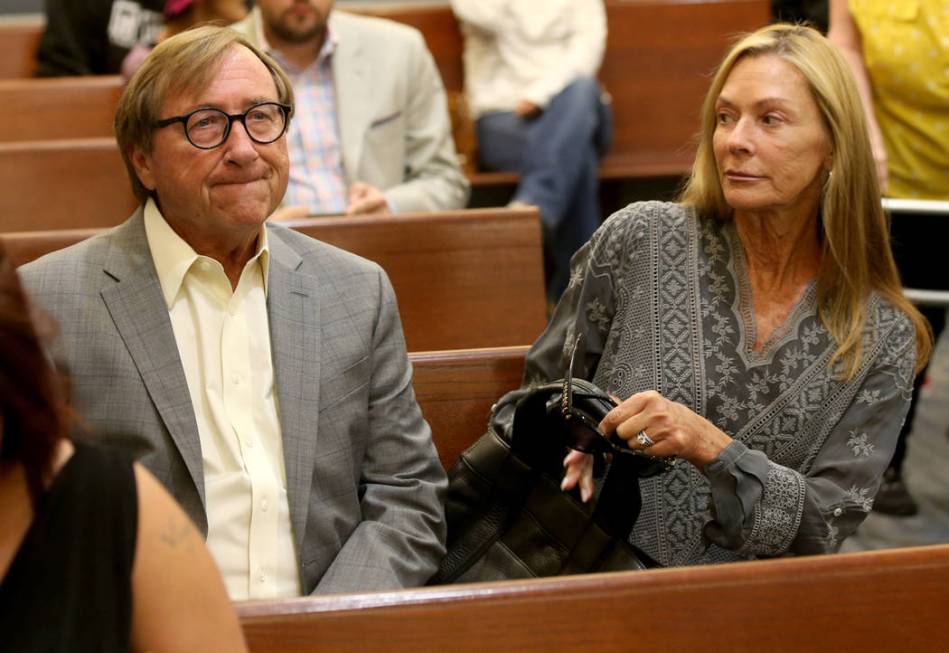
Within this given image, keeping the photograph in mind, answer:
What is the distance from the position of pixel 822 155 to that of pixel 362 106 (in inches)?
50.2

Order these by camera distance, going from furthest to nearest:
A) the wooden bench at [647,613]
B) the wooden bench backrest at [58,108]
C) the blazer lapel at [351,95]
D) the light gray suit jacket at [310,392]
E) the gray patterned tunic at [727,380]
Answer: the wooden bench backrest at [58,108] → the blazer lapel at [351,95] → the gray patterned tunic at [727,380] → the light gray suit jacket at [310,392] → the wooden bench at [647,613]

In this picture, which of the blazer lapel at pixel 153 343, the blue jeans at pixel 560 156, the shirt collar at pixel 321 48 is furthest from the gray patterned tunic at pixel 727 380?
the blue jeans at pixel 560 156

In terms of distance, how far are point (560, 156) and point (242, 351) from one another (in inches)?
73.5

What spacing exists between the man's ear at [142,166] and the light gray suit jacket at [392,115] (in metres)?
1.09

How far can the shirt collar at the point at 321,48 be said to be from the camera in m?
2.71

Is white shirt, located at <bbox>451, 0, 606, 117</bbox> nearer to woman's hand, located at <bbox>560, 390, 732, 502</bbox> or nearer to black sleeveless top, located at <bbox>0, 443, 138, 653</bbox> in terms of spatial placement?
woman's hand, located at <bbox>560, 390, 732, 502</bbox>

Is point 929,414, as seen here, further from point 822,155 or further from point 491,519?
point 491,519

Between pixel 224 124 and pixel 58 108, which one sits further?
pixel 58 108

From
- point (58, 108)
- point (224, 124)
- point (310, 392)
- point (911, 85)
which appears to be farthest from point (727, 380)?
point (58, 108)

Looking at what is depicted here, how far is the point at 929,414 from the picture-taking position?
325 cm

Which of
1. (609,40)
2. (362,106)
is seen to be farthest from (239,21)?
(609,40)

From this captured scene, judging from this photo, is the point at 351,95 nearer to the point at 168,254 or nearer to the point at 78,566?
the point at 168,254

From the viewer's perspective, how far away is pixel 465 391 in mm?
1791

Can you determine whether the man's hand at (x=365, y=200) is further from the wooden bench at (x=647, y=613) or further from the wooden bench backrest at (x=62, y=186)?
the wooden bench at (x=647, y=613)
